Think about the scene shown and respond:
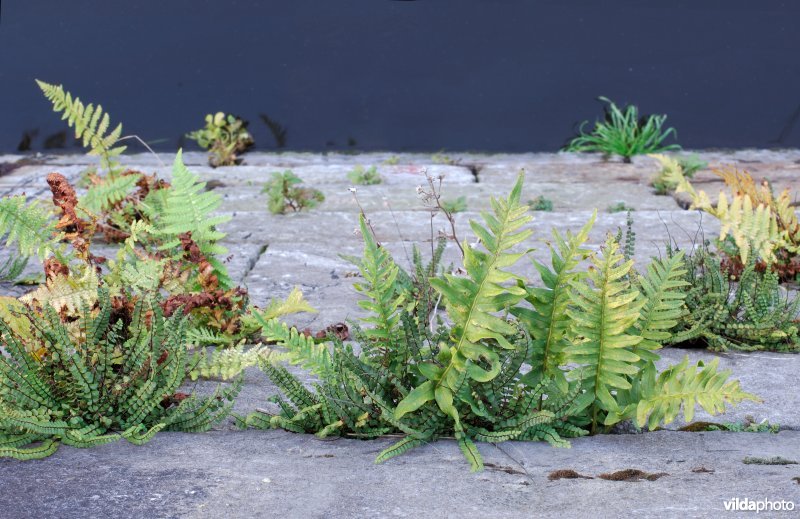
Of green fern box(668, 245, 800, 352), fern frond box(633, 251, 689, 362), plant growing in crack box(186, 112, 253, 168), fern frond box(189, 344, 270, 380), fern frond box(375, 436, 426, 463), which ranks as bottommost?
fern frond box(375, 436, 426, 463)

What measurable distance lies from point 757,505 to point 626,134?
205 inches

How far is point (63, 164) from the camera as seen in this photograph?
619 cm

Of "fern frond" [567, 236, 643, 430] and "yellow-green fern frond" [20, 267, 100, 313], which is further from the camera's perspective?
"yellow-green fern frond" [20, 267, 100, 313]

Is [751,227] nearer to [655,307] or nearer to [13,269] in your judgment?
[655,307]

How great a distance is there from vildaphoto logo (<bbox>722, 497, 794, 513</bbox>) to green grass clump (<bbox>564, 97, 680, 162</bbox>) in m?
5.02

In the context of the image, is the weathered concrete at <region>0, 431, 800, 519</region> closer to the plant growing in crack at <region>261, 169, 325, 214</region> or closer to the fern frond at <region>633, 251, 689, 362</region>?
the fern frond at <region>633, 251, 689, 362</region>

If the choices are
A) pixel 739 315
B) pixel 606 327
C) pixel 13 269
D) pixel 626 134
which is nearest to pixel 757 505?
pixel 606 327

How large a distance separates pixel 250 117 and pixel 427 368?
4749 millimetres

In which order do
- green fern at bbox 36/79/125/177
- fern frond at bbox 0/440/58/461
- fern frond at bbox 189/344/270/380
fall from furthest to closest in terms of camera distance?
green fern at bbox 36/79/125/177 → fern frond at bbox 189/344/270/380 → fern frond at bbox 0/440/58/461

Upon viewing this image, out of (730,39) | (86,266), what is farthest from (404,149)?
(86,266)

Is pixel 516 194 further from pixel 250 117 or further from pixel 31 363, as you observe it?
pixel 250 117

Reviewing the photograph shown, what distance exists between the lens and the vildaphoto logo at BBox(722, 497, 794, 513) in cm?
174

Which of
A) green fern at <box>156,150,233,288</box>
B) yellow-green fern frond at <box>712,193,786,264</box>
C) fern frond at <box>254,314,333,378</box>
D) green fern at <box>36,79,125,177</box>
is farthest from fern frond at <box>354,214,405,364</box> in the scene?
green fern at <box>36,79,125,177</box>

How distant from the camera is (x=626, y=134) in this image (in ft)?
21.8
